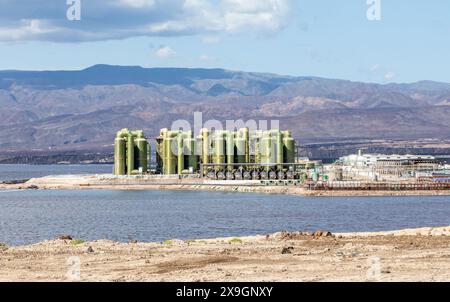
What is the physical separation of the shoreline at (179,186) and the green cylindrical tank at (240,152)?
20.6ft

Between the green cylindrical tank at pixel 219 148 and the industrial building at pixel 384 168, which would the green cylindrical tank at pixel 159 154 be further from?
the industrial building at pixel 384 168

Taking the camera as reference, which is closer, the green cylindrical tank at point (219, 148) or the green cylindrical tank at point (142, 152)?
the green cylindrical tank at point (219, 148)

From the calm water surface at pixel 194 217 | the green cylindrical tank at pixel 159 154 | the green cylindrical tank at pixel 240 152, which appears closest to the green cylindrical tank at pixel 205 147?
the green cylindrical tank at pixel 240 152

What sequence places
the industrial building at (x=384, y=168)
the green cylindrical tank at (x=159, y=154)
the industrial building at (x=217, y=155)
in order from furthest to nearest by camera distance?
the industrial building at (x=384, y=168)
the green cylindrical tank at (x=159, y=154)
the industrial building at (x=217, y=155)

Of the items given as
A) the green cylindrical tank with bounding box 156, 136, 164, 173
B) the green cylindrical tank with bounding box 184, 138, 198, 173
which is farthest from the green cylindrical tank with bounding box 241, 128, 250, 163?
the green cylindrical tank with bounding box 156, 136, 164, 173

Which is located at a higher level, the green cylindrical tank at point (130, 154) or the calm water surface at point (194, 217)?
the green cylindrical tank at point (130, 154)

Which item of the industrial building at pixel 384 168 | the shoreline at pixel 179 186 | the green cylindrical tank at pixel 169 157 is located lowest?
the shoreline at pixel 179 186

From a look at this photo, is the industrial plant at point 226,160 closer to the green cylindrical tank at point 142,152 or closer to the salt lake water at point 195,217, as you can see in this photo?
the green cylindrical tank at point 142,152

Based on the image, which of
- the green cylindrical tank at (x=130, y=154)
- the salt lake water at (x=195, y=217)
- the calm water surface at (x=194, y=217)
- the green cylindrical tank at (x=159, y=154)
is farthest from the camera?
the green cylindrical tank at (x=159, y=154)

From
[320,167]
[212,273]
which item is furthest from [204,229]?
[320,167]

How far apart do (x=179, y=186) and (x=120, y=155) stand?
1181 cm

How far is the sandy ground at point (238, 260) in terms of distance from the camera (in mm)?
24469

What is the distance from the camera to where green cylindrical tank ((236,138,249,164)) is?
147625 mm

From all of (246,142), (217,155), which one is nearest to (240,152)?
(246,142)
